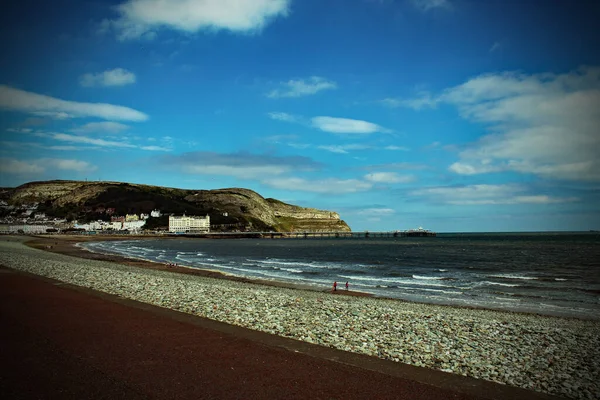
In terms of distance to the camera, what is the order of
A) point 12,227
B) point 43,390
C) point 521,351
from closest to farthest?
point 43,390 < point 521,351 < point 12,227

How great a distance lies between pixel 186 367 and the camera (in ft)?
25.0

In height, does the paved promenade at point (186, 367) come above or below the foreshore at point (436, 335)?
above

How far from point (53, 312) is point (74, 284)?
7628mm

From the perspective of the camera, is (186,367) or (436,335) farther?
(436,335)

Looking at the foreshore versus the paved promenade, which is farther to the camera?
the foreshore

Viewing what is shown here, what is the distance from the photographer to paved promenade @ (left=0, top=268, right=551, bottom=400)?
6.46 meters

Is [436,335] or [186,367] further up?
[186,367]

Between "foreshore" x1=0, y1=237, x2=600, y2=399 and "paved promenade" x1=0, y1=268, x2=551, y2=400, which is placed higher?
"paved promenade" x1=0, y1=268, x2=551, y2=400

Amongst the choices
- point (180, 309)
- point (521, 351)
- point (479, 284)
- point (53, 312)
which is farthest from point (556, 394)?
point (479, 284)

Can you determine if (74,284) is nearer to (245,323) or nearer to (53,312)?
(53,312)

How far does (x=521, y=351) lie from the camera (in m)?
10.1

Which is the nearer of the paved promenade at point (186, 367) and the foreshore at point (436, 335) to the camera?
the paved promenade at point (186, 367)

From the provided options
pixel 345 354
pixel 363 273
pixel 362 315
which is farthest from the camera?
pixel 363 273

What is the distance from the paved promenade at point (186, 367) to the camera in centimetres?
646
